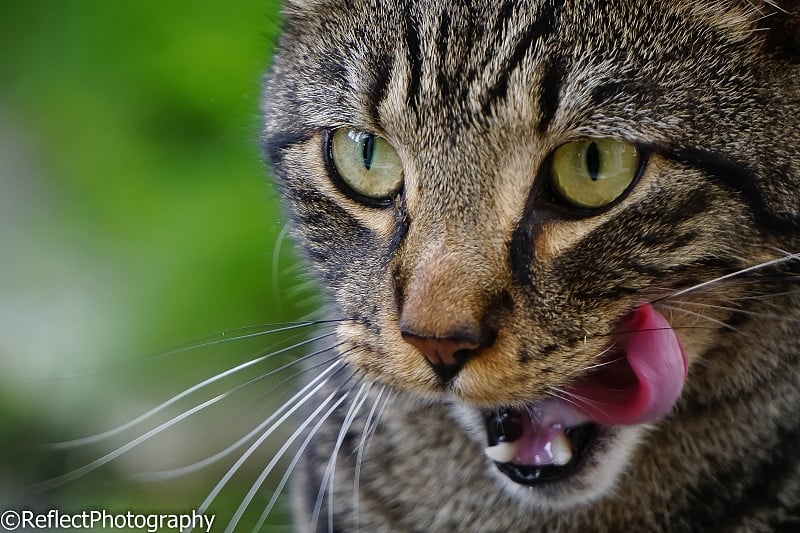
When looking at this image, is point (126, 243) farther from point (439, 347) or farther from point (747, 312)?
point (747, 312)

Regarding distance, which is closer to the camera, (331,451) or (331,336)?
(331,336)

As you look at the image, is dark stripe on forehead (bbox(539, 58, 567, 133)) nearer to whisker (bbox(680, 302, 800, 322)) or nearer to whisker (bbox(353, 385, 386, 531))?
whisker (bbox(680, 302, 800, 322))

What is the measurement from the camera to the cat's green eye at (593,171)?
2.72 ft

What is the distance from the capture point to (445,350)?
0.81 m

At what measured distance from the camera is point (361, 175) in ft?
3.16

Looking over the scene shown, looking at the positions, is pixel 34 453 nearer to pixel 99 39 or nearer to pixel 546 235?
pixel 99 39

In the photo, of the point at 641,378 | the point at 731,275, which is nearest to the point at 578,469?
the point at 641,378

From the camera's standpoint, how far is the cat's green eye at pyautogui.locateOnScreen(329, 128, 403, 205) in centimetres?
93

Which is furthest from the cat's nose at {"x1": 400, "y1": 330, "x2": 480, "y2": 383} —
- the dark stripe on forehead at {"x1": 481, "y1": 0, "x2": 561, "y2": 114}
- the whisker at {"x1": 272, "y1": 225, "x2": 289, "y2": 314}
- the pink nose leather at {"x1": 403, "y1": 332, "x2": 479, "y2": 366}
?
the whisker at {"x1": 272, "y1": 225, "x2": 289, "y2": 314}

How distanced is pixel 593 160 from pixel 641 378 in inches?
7.8

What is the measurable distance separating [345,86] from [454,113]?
14 cm

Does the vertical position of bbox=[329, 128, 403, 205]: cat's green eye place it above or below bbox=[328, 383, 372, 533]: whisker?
above

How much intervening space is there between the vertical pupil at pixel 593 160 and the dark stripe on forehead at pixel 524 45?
0.09 meters

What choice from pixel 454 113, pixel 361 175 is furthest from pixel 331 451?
pixel 454 113
